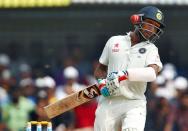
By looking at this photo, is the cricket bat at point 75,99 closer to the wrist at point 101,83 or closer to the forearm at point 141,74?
the wrist at point 101,83

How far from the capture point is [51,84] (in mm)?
13227

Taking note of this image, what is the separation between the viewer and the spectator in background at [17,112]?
→ 12.9 meters

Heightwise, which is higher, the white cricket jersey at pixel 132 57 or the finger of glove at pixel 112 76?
the white cricket jersey at pixel 132 57

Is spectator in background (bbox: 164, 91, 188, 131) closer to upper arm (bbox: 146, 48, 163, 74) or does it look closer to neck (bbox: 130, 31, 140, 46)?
neck (bbox: 130, 31, 140, 46)

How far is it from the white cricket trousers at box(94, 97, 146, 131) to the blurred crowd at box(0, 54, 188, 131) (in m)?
2.76

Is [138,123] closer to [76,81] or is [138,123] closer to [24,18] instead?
[76,81]

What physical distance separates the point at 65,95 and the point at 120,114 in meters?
3.46

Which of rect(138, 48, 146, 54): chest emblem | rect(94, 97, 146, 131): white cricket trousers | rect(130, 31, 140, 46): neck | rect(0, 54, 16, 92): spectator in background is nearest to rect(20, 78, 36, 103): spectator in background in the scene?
rect(0, 54, 16, 92): spectator in background

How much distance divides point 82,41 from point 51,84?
7.56 ft

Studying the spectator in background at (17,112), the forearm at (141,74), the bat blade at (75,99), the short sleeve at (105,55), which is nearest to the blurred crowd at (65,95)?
the spectator in background at (17,112)

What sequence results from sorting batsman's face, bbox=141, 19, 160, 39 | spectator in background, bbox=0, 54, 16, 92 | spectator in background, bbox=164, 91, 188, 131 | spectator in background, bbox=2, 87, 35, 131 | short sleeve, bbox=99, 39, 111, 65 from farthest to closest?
spectator in background, bbox=0, 54, 16, 92
spectator in background, bbox=164, 91, 188, 131
spectator in background, bbox=2, 87, 35, 131
short sleeve, bbox=99, 39, 111, 65
batsman's face, bbox=141, 19, 160, 39

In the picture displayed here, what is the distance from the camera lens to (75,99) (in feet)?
32.0

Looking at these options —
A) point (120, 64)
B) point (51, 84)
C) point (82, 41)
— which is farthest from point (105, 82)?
point (82, 41)

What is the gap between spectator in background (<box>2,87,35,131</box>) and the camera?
12945 mm
